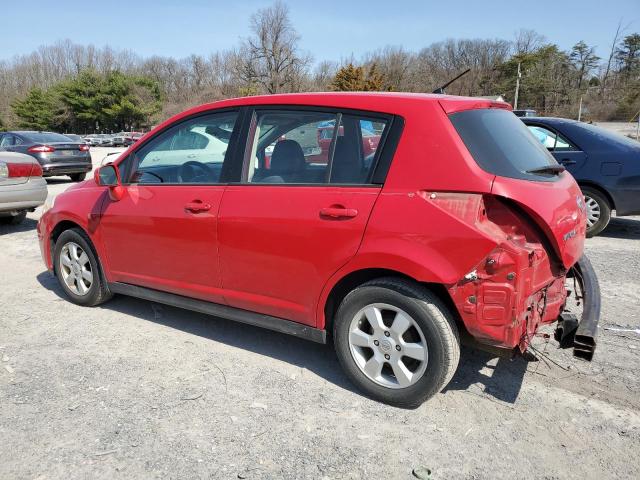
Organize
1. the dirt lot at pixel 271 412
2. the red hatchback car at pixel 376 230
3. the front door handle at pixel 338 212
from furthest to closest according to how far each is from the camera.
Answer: the front door handle at pixel 338 212 < the red hatchback car at pixel 376 230 < the dirt lot at pixel 271 412

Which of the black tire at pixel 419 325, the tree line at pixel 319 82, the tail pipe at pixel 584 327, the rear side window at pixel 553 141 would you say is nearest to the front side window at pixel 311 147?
the black tire at pixel 419 325

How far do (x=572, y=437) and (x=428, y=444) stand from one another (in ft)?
2.51

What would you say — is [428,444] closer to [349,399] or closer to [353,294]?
[349,399]

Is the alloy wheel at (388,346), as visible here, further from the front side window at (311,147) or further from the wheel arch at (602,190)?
the wheel arch at (602,190)

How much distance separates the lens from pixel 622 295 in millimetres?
4785

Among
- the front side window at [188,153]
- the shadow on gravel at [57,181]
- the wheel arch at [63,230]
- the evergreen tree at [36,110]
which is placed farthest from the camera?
the evergreen tree at [36,110]

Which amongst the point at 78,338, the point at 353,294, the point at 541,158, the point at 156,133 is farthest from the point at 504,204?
the point at 78,338

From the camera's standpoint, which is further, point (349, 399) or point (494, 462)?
point (349, 399)

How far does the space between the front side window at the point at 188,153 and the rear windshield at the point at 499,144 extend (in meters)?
1.61

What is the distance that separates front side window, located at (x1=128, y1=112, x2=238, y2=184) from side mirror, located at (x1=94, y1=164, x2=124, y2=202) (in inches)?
4.7

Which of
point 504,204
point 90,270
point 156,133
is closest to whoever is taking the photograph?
point 504,204

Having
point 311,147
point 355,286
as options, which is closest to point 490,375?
point 355,286

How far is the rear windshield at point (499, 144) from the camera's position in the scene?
2791mm

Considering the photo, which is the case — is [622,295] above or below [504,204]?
below
